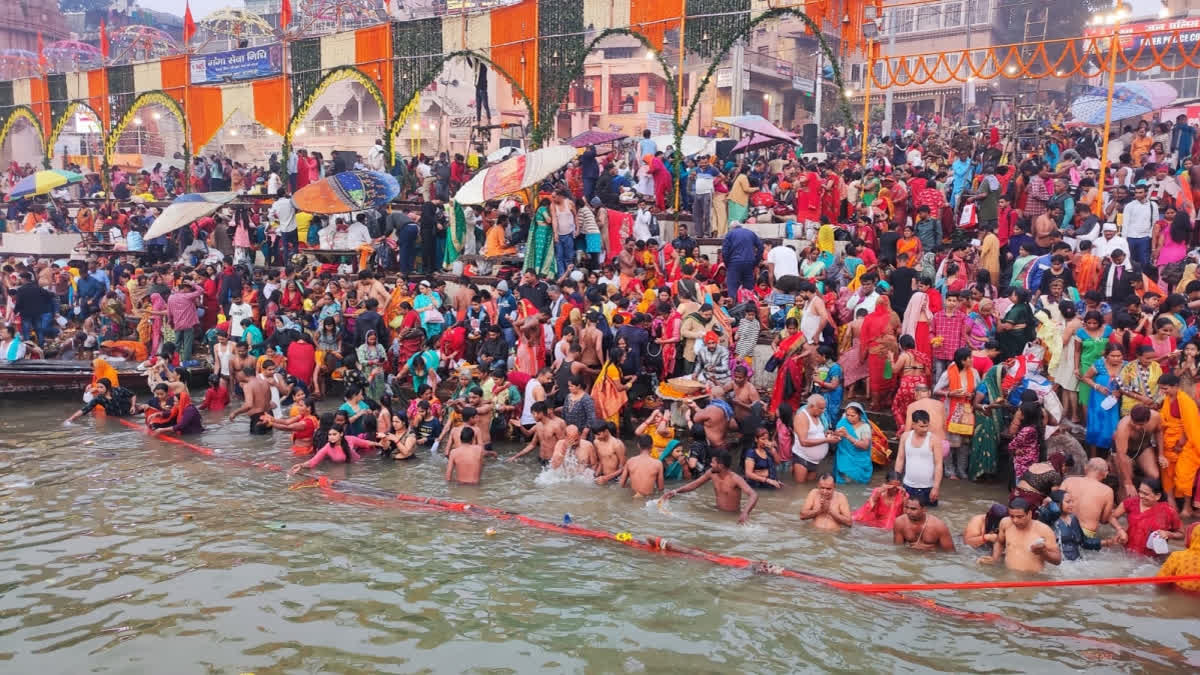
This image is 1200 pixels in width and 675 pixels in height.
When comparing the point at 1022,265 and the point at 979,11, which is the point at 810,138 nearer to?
the point at 1022,265

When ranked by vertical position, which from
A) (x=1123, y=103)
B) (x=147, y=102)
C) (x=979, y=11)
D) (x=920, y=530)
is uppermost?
(x=979, y=11)

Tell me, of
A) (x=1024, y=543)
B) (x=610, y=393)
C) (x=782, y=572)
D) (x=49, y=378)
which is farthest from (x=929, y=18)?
(x=782, y=572)

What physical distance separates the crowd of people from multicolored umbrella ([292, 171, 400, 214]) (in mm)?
802

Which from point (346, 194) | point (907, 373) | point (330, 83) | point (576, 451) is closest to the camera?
point (907, 373)

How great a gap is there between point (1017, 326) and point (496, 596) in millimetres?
5977

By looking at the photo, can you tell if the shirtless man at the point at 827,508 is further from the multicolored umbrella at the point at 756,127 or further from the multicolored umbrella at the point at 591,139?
the multicolored umbrella at the point at 591,139

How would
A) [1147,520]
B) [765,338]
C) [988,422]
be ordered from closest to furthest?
[1147,520]
[988,422]
[765,338]

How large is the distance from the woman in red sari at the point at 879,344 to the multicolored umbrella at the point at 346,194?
931 centimetres

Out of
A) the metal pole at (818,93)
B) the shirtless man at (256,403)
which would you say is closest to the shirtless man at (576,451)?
the shirtless man at (256,403)

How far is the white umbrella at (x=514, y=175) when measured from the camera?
583 inches

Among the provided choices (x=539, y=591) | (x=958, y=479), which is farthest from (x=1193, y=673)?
(x=539, y=591)

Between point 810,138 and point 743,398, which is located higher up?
point 810,138

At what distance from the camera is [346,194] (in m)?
16.8

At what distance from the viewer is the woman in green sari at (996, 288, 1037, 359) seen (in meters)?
10.0
